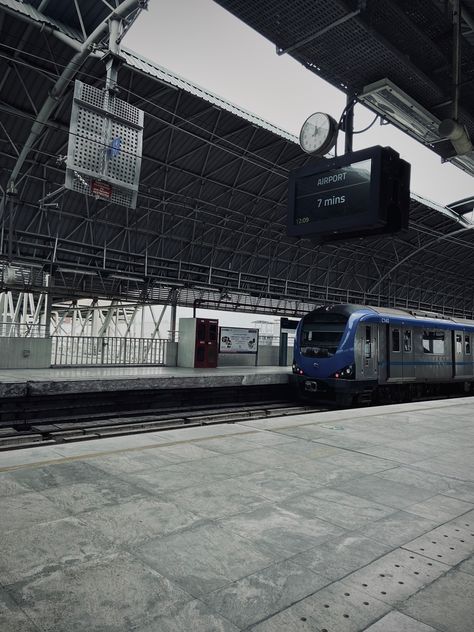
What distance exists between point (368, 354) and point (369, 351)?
0.35ft

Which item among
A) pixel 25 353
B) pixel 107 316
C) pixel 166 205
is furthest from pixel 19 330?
pixel 107 316

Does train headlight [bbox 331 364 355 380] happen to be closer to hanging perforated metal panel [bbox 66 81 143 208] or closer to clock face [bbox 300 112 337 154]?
hanging perforated metal panel [bbox 66 81 143 208]

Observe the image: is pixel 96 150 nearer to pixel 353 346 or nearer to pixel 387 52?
pixel 387 52

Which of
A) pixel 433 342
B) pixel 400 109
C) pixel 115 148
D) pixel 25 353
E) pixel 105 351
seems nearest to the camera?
pixel 400 109

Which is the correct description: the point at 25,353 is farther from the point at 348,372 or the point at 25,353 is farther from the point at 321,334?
the point at 348,372

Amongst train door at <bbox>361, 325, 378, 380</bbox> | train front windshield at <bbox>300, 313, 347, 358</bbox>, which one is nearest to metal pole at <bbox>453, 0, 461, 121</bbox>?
train front windshield at <bbox>300, 313, 347, 358</bbox>

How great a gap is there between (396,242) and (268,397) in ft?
65.3

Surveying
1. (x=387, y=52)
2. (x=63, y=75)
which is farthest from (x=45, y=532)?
(x=63, y=75)

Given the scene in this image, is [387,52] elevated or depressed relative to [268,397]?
elevated

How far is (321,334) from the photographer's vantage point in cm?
1484

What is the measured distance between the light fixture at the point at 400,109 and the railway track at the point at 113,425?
6.48 metres

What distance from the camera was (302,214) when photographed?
7.03 m

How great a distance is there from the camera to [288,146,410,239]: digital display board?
5.96m

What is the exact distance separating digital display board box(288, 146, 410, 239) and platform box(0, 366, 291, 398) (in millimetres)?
6994
